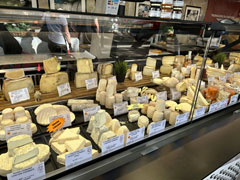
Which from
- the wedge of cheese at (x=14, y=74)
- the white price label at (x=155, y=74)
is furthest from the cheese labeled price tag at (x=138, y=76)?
the wedge of cheese at (x=14, y=74)

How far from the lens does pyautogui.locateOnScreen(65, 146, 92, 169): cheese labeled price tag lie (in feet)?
3.02

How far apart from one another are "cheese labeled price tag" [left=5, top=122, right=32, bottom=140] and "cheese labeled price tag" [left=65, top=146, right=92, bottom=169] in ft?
1.06

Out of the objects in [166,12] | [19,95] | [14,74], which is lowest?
[19,95]

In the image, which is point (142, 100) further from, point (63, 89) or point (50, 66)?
point (50, 66)

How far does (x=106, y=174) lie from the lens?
102 cm

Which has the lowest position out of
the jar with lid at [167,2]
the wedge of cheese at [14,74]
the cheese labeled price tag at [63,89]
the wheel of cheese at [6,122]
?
the wheel of cheese at [6,122]

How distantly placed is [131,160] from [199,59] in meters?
1.70

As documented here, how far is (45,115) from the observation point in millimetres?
1238

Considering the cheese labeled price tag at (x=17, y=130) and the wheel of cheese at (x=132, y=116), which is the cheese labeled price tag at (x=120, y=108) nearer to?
the wheel of cheese at (x=132, y=116)

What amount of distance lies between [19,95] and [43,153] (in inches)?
23.8

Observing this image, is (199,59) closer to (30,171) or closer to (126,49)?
(126,49)

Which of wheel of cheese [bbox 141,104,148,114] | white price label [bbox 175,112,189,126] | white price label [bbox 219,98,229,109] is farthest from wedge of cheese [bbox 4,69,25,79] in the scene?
white price label [bbox 219,98,229,109]

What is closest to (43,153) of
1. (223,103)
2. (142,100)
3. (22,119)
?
(22,119)

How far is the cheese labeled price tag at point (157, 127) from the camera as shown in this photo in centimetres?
122
